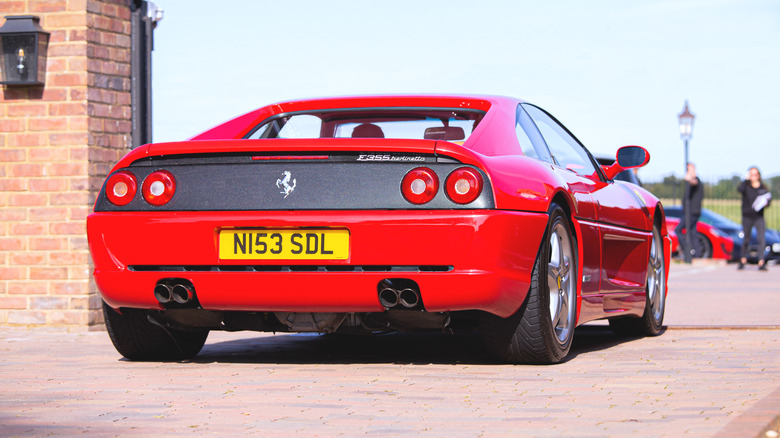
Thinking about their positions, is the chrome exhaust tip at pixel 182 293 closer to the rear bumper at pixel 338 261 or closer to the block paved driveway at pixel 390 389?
the rear bumper at pixel 338 261

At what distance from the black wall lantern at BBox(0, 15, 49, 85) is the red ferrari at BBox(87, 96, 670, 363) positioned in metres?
2.87

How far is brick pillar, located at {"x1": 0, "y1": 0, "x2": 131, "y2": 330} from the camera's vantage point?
8227 mm

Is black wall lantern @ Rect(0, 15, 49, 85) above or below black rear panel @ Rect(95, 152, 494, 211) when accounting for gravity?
above

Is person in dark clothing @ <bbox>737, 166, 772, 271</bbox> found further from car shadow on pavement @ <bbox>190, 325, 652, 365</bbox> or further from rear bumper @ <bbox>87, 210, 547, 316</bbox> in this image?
rear bumper @ <bbox>87, 210, 547, 316</bbox>

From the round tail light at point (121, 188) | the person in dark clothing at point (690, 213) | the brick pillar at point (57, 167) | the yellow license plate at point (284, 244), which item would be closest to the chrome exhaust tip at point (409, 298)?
the yellow license plate at point (284, 244)

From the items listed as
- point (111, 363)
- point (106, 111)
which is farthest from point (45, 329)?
point (111, 363)

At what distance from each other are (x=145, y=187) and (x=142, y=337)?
88cm

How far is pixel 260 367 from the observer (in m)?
5.85

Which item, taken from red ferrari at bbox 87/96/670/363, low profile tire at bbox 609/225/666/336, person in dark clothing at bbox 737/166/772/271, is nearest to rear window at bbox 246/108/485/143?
red ferrari at bbox 87/96/670/363

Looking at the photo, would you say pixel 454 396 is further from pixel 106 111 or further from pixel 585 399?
pixel 106 111

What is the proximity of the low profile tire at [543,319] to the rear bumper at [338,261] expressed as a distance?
13cm

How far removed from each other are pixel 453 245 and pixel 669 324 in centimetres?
A: 407

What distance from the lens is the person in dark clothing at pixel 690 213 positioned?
963 inches

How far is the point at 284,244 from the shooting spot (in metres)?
5.39
